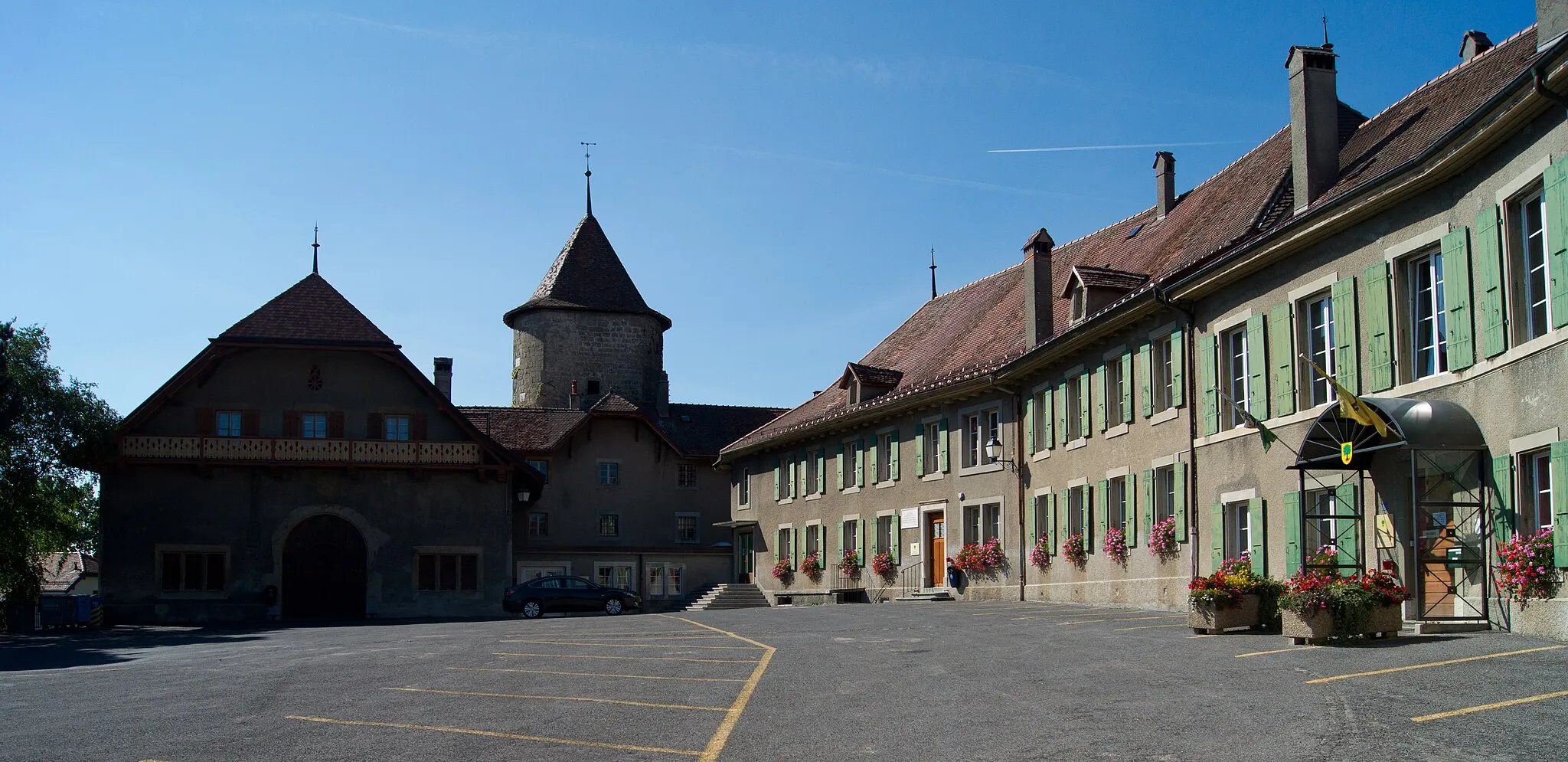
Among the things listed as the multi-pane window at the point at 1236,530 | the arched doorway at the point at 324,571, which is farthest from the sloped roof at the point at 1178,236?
the arched doorway at the point at 324,571

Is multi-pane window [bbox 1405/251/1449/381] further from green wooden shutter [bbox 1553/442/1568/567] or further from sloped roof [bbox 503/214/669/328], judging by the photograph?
sloped roof [bbox 503/214/669/328]

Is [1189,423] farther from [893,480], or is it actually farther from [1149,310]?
[893,480]

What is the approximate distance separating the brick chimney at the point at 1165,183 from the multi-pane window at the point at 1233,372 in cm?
990

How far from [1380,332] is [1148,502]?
Answer: 7995 mm

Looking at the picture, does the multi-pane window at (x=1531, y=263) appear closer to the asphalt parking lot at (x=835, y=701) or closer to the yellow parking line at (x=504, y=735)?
the asphalt parking lot at (x=835, y=701)

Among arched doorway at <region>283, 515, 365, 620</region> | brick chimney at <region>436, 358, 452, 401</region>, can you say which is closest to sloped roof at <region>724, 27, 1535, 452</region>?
arched doorway at <region>283, 515, 365, 620</region>

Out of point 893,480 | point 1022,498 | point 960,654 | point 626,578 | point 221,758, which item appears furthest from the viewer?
point 626,578

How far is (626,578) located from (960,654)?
3702 cm

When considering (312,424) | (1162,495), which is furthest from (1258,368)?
(312,424)

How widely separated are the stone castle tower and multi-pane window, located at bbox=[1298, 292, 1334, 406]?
45.1 meters

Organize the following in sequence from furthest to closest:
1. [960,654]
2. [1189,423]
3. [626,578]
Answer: [626,578]
[1189,423]
[960,654]

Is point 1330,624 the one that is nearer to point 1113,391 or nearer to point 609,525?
point 1113,391

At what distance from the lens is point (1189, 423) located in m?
24.5

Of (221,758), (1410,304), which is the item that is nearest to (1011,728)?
(221,758)
